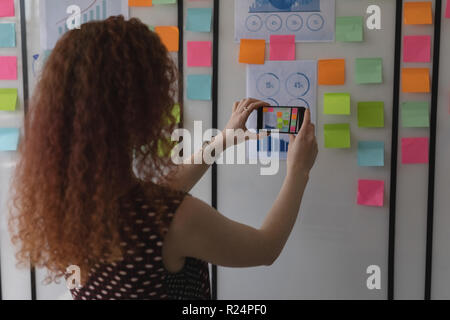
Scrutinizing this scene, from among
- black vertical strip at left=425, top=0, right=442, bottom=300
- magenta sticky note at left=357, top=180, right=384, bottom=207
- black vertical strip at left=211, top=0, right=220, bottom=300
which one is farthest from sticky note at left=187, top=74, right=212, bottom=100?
black vertical strip at left=425, top=0, right=442, bottom=300

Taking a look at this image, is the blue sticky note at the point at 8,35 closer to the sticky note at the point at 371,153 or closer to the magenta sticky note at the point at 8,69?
the magenta sticky note at the point at 8,69

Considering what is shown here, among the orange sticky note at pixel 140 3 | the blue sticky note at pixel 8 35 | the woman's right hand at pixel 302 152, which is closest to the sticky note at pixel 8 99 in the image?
the blue sticky note at pixel 8 35

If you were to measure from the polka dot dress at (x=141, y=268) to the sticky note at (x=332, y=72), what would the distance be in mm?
779

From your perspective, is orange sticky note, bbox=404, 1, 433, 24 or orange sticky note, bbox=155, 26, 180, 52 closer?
orange sticky note, bbox=404, 1, 433, 24

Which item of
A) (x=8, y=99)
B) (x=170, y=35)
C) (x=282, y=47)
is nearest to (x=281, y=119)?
(x=282, y=47)

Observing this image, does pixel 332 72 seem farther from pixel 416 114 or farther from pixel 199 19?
pixel 199 19

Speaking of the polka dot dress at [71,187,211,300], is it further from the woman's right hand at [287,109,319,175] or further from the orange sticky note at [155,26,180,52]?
the orange sticky note at [155,26,180,52]

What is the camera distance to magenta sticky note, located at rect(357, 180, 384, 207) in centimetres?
139

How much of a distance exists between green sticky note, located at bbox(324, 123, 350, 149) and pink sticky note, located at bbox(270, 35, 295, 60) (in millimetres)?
268

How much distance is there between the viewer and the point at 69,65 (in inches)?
29.6

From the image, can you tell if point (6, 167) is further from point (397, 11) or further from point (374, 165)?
point (397, 11)

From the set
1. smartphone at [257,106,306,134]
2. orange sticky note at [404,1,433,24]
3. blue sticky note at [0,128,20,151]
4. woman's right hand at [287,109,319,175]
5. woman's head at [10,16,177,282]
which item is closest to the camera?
woman's head at [10,16,177,282]

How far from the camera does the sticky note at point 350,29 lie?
1.34m
